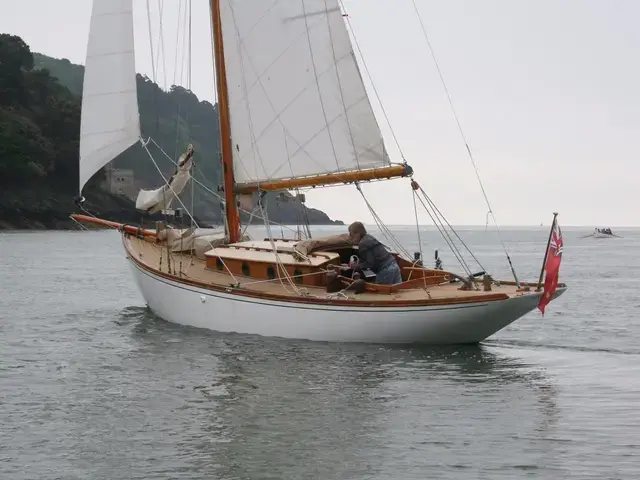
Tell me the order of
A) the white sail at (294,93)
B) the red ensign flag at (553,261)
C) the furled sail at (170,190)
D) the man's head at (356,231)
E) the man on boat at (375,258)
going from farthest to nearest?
the furled sail at (170,190)
the white sail at (294,93)
the man's head at (356,231)
the man on boat at (375,258)
the red ensign flag at (553,261)

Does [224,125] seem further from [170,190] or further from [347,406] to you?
[347,406]

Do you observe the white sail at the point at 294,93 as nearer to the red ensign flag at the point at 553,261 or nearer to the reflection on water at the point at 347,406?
the reflection on water at the point at 347,406

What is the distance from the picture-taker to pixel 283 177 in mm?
22922

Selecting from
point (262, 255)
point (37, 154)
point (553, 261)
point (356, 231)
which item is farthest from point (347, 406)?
point (37, 154)

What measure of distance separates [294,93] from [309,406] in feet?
33.1

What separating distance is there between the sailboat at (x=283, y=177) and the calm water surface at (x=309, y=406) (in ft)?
2.11

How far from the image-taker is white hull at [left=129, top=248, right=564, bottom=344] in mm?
18562

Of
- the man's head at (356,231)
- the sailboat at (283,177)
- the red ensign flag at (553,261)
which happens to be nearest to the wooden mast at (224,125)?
the sailboat at (283,177)

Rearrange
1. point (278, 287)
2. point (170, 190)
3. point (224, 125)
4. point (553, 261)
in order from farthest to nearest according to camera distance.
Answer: point (170, 190) < point (224, 125) < point (278, 287) < point (553, 261)

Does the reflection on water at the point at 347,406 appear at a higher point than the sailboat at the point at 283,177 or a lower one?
lower

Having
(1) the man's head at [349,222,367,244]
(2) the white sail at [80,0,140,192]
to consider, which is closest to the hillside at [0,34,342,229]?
(2) the white sail at [80,0,140,192]

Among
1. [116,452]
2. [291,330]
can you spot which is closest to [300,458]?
[116,452]

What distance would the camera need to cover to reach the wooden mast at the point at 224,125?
77.2 feet

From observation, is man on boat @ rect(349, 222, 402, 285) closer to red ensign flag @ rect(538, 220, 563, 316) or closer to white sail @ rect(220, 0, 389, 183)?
white sail @ rect(220, 0, 389, 183)
